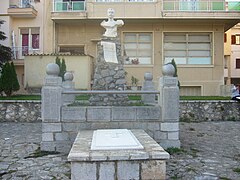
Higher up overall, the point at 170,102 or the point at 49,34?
the point at 49,34

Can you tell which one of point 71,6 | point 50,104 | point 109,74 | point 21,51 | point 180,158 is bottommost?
point 180,158

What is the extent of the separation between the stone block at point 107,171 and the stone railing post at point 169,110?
10.7 ft

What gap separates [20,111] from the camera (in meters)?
14.2

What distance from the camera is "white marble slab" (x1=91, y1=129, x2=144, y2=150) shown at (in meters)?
5.50

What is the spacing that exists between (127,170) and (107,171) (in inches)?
12.6

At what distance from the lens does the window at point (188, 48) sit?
23.5 meters

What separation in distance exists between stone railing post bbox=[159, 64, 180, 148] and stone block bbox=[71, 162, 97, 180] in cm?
343

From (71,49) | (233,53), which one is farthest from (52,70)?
(233,53)

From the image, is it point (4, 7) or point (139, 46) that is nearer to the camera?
point (4, 7)

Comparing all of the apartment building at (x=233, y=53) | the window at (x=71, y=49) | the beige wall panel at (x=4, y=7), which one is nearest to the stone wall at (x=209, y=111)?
the window at (x=71, y=49)

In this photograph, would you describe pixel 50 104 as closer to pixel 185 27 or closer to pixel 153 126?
pixel 153 126

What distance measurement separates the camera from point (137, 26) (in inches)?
911

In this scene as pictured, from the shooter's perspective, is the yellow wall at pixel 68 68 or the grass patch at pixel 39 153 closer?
the grass patch at pixel 39 153

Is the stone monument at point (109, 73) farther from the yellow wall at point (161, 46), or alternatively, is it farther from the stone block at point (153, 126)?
the yellow wall at point (161, 46)
